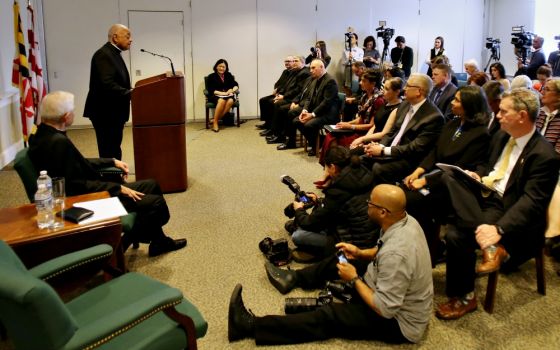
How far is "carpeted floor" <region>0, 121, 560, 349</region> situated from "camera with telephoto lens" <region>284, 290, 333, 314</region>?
0.52ft

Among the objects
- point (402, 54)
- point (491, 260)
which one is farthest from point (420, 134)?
point (402, 54)

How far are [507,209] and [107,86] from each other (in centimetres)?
→ 350

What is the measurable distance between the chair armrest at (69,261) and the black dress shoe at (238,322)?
0.68 m

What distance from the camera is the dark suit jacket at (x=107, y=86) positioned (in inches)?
180

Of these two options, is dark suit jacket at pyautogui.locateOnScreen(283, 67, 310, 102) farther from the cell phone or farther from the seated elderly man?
the cell phone

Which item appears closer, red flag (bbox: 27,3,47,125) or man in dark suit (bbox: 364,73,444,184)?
man in dark suit (bbox: 364,73,444,184)

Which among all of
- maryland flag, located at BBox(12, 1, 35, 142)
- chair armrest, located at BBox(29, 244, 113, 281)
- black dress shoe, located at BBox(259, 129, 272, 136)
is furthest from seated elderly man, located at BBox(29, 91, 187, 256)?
black dress shoe, located at BBox(259, 129, 272, 136)

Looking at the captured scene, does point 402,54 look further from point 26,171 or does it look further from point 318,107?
point 26,171

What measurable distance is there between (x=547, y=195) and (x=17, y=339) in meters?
2.52

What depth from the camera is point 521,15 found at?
10367 millimetres

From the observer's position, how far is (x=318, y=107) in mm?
6324

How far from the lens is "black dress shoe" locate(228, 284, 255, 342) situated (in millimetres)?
2523

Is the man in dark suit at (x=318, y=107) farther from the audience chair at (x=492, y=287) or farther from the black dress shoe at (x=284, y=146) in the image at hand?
the audience chair at (x=492, y=287)

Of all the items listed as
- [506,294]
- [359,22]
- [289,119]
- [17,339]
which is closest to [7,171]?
[289,119]
